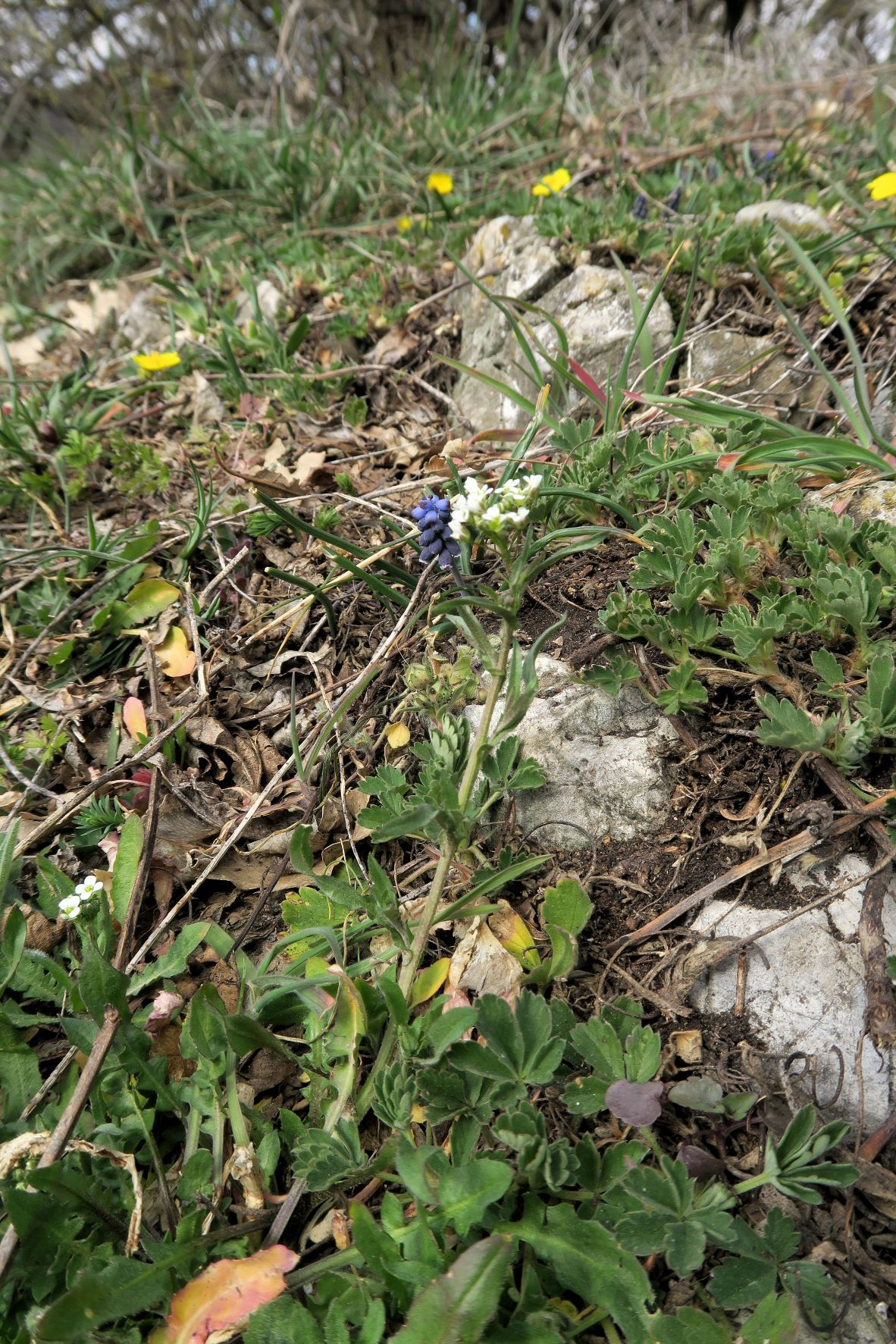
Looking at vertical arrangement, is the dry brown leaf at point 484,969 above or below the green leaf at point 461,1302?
above

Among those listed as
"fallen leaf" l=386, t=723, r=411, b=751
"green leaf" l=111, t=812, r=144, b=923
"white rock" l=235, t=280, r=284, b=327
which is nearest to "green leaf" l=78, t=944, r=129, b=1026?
"green leaf" l=111, t=812, r=144, b=923

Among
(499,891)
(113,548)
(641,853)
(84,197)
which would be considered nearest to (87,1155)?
(499,891)

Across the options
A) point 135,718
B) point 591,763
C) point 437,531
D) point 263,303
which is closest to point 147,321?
point 263,303

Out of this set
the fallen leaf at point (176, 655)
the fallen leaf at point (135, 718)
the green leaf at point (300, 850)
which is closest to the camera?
the green leaf at point (300, 850)

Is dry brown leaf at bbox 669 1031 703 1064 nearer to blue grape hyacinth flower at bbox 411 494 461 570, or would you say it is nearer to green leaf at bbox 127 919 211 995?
green leaf at bbox 127 919 211 995

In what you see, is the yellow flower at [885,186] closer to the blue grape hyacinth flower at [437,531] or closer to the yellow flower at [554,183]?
the yellow flower at [554,183]

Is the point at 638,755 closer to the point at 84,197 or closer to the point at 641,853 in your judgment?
the point at 641,853

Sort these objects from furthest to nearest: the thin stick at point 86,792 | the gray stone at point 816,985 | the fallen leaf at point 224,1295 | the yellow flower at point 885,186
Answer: the yellow flower at point 885,186
the thin stick at point 86,792
the gray stone at point 816,985
the fallen leaf at point 224,1295

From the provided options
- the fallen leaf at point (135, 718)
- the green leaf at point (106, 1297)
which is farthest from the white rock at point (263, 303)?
the green leaf at point (106, 1297)
